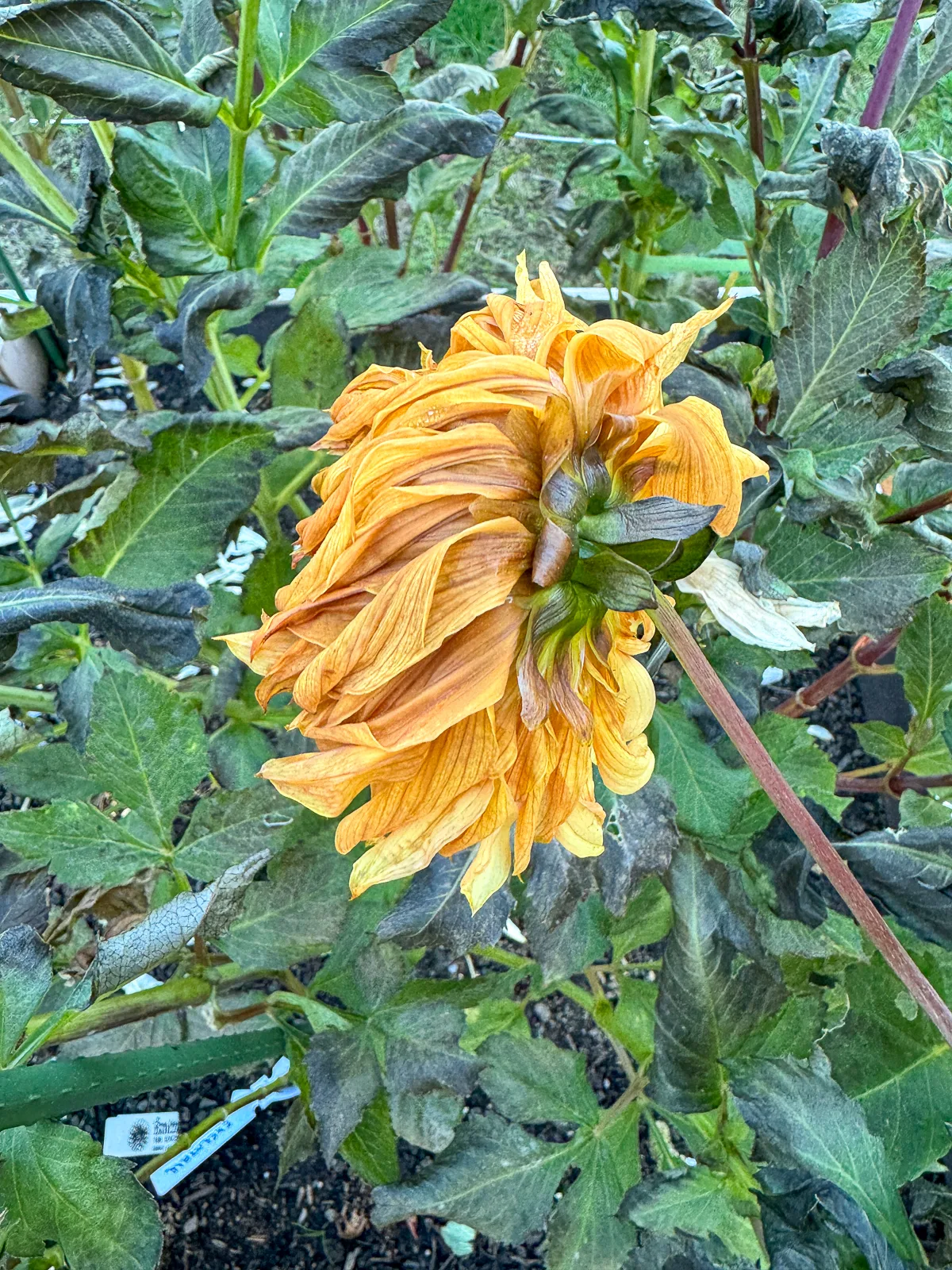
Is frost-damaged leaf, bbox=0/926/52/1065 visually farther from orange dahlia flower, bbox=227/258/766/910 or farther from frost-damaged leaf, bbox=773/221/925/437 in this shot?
frost-damaged leaf, bbox=773/221/925/437

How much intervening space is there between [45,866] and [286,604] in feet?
1.23

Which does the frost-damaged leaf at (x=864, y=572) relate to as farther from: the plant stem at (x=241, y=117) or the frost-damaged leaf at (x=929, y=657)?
the plant stem at (x=241, y=117)

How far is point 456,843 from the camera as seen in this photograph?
0.43 metres

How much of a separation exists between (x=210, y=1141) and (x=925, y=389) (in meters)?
0.81

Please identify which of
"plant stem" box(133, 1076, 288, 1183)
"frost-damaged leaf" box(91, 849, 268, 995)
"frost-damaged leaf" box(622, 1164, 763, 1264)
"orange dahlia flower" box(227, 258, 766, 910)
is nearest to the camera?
"orange dahlia flower" box(227, 258, 766, 910)

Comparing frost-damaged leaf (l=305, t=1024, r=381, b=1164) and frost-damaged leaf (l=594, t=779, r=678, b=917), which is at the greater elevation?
frost-damaged leaf (l=594, t=779, r=678, b=917)

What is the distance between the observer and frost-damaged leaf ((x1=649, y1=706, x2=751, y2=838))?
70 cm

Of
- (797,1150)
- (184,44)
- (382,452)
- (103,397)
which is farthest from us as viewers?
(103,397)

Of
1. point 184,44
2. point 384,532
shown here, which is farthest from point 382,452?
point 184,44

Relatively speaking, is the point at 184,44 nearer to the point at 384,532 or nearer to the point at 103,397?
the point at 384,532

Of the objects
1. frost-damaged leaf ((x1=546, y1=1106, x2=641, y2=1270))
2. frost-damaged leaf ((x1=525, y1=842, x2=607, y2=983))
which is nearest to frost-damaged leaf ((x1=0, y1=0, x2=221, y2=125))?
frost-damaged leaf ((x1=525, y1=842, x2=607, y2=983))

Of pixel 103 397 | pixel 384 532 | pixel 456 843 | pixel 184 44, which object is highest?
pixel 184 44

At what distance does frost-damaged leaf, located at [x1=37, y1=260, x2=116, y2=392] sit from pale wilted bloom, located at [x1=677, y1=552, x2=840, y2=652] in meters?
0.44

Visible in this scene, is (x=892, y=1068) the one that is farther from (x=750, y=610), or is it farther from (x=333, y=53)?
(x=333, y=53)
